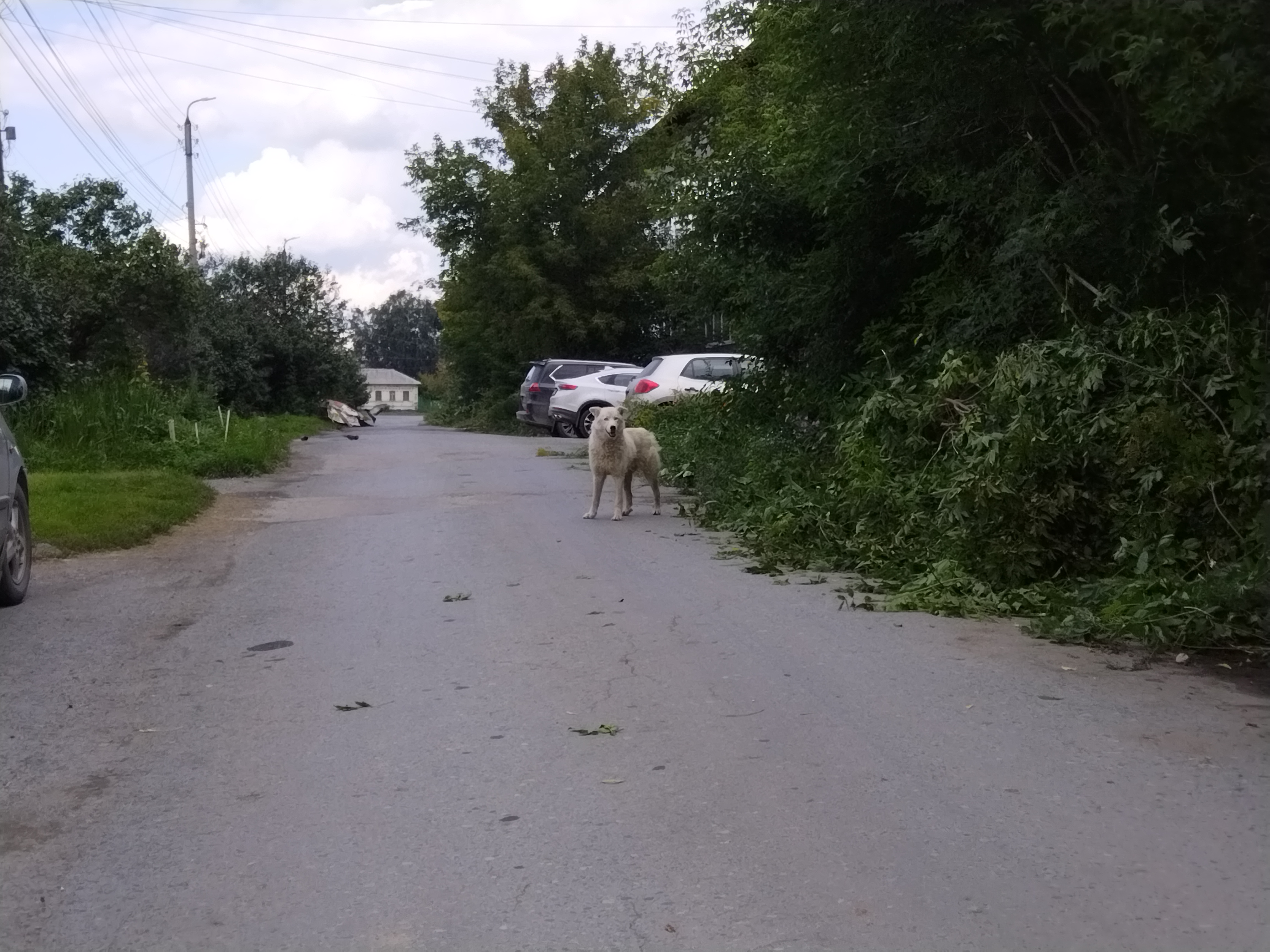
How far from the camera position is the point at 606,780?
5.25 metres

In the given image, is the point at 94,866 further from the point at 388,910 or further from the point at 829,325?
the point at 829,325

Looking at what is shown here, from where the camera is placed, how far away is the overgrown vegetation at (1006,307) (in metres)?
8.45

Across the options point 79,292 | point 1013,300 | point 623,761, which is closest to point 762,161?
point 1013,300

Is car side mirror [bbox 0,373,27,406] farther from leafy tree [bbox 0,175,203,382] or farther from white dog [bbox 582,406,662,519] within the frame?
leafy tree [bbox 0,175,203,382]

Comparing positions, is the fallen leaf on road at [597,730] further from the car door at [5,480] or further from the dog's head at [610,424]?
the dog's head at [610,424]

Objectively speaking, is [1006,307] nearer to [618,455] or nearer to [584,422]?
[618,455]

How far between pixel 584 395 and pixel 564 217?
1477cm

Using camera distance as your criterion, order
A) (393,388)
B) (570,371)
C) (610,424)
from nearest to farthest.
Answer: (610,424), (570,371), (393,388)

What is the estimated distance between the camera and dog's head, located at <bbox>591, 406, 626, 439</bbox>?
13.9 metres

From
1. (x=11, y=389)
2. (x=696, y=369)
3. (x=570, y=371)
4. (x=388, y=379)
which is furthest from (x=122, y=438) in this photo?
(x=388, y=379)

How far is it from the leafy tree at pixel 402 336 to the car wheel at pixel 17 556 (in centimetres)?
15702

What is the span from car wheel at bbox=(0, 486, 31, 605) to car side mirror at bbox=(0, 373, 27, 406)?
0.65 meters

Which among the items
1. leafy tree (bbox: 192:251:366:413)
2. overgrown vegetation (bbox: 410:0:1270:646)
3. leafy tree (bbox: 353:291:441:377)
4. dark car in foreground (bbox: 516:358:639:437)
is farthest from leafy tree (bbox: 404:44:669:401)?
leafy tree (bbox: 353:291:441:377)

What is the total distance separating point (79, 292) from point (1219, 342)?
21.5 metres
